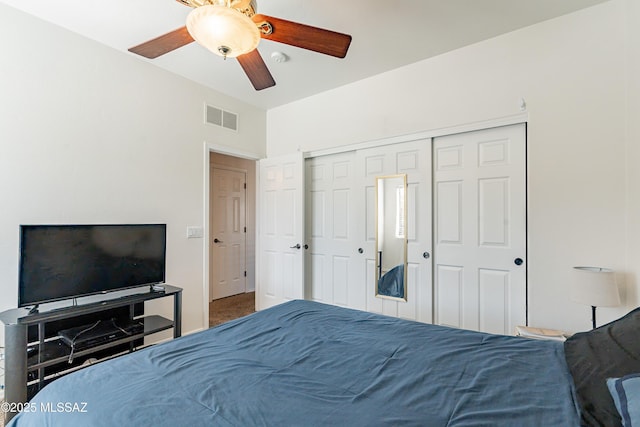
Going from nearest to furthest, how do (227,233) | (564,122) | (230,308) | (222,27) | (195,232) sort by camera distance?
1. (222,27)
2. (564,122)
3. (195,232)
4. (230,308)
5. (227,233)

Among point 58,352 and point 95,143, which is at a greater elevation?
point 95,143

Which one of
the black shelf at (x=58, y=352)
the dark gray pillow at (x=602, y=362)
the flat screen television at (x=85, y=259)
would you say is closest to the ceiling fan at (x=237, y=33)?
the flat screen television at (x=85, y=259)

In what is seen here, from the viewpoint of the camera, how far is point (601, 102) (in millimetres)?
2191

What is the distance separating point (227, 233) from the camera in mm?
5020

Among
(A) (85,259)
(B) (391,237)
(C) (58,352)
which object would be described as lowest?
(C) (58,352)

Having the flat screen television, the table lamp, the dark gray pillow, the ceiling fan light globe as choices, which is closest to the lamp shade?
the table lamp

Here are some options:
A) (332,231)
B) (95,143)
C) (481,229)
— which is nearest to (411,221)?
(481,229)

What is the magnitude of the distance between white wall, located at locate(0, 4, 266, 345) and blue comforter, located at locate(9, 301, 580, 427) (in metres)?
1.83

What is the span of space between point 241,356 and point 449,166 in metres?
2.51

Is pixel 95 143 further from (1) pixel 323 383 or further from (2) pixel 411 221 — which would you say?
(2) pixel 411 221

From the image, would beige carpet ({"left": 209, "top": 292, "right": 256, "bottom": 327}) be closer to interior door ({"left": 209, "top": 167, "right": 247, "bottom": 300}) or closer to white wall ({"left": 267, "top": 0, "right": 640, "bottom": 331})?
interior door ({"left": 209, "top": 167, "right": 247, "bottom": 300})

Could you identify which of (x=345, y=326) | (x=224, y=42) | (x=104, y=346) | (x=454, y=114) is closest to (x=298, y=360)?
(x=345, y=326)

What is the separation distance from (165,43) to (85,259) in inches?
67.2

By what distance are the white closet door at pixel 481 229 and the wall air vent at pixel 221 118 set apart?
242cm
